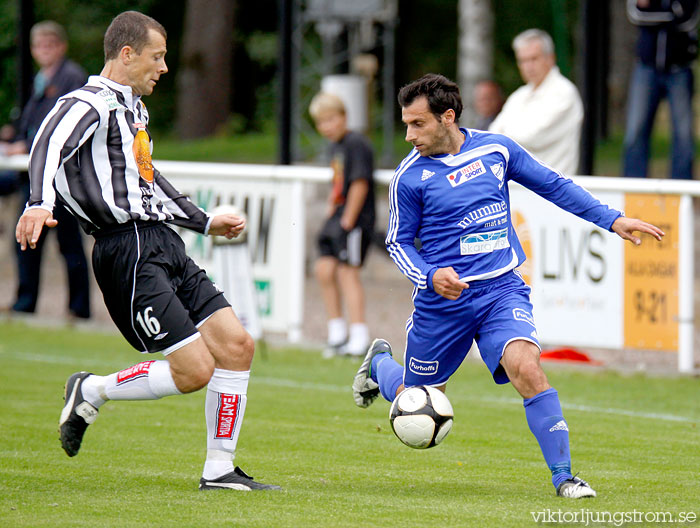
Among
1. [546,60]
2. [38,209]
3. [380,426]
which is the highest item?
[546,60]

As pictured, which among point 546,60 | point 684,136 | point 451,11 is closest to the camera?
point 546,60

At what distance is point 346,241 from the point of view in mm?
11227

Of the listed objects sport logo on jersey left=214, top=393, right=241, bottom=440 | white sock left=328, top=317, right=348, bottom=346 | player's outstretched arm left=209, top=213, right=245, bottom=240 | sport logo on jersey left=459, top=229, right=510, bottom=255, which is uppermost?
player's outstretched arm left=209, top=213, right=245, bottom=240

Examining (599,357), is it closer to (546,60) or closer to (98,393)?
(546,60)

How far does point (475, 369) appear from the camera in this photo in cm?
1070

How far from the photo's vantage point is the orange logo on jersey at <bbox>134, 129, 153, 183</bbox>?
605cm

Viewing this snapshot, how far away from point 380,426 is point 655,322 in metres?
3.07

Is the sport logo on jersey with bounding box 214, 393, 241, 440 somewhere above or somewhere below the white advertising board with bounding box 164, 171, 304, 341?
below

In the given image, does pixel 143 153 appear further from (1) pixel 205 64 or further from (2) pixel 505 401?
(1) pixel 205 64

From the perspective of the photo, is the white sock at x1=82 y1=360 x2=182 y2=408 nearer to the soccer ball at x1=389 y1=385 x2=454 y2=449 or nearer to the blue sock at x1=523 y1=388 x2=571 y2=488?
the soccer ball at x1=389 y1=385 x2=454 y2=449

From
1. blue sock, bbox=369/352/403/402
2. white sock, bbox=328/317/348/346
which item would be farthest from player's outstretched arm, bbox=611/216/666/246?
white sock, bbox=328/317/348/346

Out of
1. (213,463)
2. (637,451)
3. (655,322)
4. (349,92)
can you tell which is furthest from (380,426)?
(349,92)

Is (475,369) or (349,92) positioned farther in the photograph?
(349,92)

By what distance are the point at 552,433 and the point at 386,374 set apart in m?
1.27
